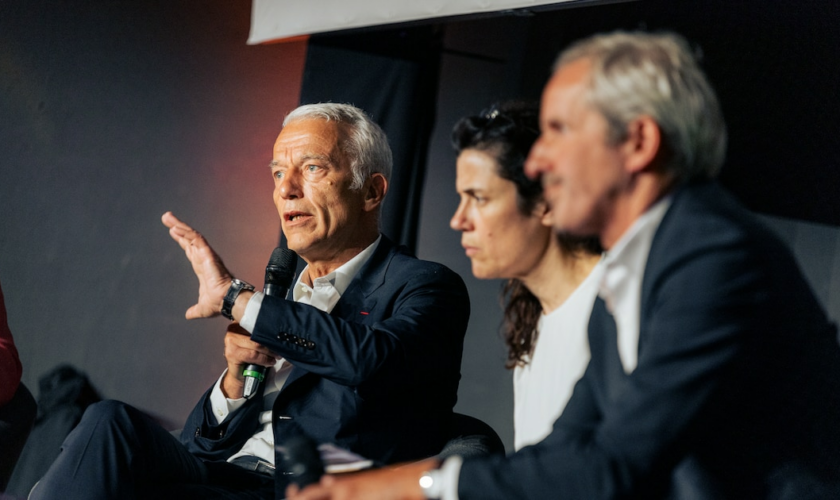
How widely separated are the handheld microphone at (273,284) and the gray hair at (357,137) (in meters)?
0.37

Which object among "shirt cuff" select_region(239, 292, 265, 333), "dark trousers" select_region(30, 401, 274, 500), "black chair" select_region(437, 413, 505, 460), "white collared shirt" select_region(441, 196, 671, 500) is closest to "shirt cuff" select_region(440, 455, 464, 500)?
"white collared shirt" select_region(441, 196, 671, 500)

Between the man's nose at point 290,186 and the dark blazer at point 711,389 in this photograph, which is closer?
the dark blazer at point 711,389

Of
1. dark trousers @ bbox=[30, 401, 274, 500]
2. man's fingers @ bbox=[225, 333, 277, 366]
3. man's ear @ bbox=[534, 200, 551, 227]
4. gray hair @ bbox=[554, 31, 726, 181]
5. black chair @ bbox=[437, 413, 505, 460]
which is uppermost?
gray hair @ bbox=[554, 31, 726, 181]

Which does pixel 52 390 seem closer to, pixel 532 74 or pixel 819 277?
pixel 532 74

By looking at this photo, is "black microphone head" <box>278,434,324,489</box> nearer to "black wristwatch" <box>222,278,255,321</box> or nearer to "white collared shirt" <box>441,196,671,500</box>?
"white collared shirt" <box>441,196,671,500</box>

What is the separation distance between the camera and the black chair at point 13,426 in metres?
2.45

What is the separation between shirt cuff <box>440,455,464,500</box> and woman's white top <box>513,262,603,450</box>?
1.31 feet

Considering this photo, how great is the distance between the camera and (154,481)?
182cm

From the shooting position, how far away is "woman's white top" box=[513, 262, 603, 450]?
142cm

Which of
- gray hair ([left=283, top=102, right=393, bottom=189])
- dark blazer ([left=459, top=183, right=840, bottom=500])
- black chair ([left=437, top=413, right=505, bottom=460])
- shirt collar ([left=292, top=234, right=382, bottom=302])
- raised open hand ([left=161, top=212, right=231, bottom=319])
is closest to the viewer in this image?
dark blazer ([left=459, top=183, right=840, bottom=500])

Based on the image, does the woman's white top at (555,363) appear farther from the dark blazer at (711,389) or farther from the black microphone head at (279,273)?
the black microphone head at (279,273)

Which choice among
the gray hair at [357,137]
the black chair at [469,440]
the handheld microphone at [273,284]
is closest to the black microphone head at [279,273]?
the handheld microphone at [273,284]

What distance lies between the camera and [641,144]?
3.46 feet

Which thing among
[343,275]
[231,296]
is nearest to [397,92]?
[343,275]
